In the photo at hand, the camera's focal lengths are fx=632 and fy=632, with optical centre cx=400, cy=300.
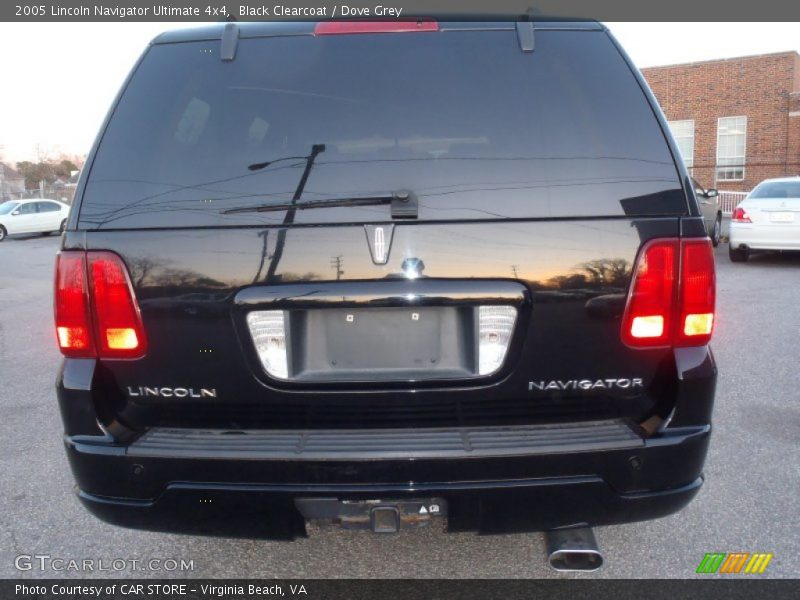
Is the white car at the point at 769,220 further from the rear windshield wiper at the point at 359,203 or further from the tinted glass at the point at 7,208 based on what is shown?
the tinted glass at the point at 7,208

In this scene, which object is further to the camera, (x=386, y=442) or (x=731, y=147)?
(x=731, y=147)

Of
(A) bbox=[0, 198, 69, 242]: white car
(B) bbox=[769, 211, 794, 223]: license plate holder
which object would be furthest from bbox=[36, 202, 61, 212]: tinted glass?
(B) bbox=[769, 211, 794, 223]: license plate holder

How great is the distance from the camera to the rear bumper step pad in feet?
6.04

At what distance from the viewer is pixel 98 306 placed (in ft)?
6.37

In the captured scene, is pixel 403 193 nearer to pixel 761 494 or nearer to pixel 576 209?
pixel 576 209

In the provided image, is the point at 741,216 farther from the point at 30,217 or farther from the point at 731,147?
the point at 30,217

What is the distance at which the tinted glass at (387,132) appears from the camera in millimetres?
1885

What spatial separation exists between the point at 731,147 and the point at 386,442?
32.3 m

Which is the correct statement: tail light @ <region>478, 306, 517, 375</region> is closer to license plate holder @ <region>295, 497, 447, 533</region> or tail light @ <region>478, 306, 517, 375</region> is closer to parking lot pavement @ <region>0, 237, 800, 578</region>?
license plate holder @ <region>295, 497, 447, 533</region>

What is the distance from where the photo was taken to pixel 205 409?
1.96 meters

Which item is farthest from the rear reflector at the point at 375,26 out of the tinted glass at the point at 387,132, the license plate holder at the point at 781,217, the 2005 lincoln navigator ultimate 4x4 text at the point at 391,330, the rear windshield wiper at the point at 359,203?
the license plate holder at the point at 781,217

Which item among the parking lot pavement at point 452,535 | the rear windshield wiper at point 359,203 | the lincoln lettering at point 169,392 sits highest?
the rear windshield wiper at point 359,203

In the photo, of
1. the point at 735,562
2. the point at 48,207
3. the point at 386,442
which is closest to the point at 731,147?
the point at 48,207

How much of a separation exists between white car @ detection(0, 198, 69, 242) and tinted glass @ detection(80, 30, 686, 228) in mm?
23967
